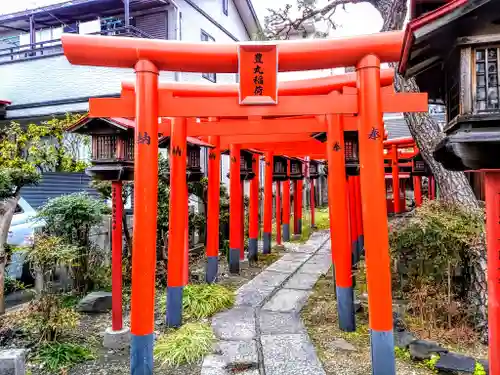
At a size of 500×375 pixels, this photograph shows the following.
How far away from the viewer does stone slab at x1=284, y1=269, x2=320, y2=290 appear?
9.26 metres

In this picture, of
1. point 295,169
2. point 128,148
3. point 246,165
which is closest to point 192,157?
point 128,148

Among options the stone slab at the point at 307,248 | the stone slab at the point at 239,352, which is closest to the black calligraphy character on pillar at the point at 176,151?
the stone slab at the point at 239,352

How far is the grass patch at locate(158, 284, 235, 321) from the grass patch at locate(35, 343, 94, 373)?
1918mm

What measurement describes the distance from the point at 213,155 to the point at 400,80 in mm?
4443

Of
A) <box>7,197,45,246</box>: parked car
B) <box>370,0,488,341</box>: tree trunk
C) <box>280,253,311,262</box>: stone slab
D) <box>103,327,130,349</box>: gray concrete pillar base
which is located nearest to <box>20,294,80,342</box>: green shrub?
<box>103,327,130,349</box>: gray concrete pillar base

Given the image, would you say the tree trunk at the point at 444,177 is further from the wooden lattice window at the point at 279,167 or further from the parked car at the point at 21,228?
the parked car at the point at 21,228

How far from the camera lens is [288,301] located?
8.09 meters

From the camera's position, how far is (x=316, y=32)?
13.9 metres

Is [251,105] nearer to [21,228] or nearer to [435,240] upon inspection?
[435,240]

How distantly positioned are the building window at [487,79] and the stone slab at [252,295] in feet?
18.6

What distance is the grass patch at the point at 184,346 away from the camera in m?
5.34

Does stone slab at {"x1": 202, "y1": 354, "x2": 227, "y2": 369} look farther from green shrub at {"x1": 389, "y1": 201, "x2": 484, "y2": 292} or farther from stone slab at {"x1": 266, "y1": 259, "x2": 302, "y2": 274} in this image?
stone slab at {"x1": 266, "y1": 259, "x2": 302, "y2": 274}

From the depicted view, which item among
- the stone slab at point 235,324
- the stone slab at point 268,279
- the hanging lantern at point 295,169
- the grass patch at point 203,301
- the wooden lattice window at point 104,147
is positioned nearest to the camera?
the wooden lattice window at point 104,147

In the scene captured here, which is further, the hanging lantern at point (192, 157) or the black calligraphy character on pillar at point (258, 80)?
the hanging lantern at point (192, 157)
